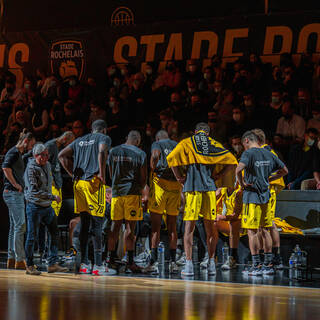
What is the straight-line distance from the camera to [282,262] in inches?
367

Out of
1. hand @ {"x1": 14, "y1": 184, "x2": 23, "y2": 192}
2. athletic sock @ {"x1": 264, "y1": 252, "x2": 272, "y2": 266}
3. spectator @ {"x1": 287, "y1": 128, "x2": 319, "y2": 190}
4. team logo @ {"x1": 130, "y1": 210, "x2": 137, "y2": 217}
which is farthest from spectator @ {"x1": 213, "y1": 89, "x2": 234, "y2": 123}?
hand @ {"x1": 14, "y1": 184, "x2": 23, "y2": 192}

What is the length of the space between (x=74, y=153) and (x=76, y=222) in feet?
6.59

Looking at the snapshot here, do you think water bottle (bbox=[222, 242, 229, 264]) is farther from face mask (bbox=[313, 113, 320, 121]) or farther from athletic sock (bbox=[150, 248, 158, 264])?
face mask (bbox=[313, 113, 320, 121])

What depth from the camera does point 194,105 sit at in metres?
12.3

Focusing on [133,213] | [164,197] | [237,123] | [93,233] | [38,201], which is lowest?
[93,233]

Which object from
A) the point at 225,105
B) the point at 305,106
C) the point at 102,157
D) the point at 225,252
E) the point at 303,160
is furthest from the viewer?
the point at 225,105

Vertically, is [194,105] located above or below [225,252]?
above

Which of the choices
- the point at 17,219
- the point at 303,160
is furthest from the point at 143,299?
the point at 303,160

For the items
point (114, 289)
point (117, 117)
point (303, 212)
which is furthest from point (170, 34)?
point (114, 289)

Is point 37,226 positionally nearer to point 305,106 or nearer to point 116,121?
point 116,121

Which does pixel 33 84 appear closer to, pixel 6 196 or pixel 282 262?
pixel 6 196

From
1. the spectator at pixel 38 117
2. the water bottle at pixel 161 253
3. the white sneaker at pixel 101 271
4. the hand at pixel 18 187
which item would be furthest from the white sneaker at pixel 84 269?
the spectator at pixel 38 117

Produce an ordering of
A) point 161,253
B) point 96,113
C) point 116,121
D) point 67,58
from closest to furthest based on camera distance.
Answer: point 161,253
point 116,121
point 96,113
point 67,58

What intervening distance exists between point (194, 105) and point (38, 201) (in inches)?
202
